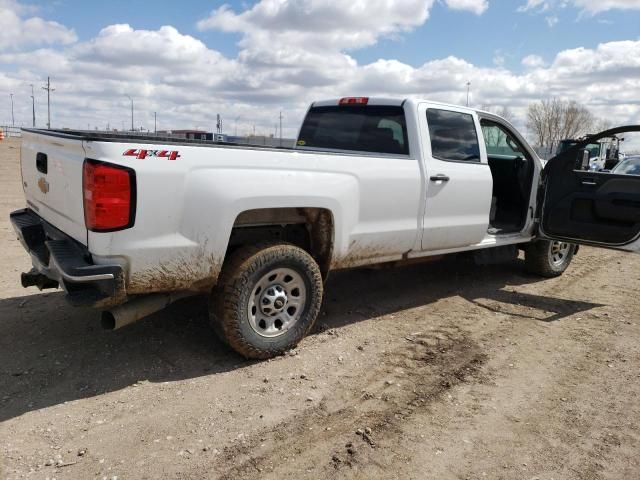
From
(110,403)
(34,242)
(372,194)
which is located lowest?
(110,403)

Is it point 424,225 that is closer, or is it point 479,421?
point 479,421

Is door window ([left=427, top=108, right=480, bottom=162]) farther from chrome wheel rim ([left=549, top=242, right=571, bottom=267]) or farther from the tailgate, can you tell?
the tailgate

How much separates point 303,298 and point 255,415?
108 centimetres

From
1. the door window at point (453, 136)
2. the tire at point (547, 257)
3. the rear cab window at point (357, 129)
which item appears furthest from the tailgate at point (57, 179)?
the tire at point (547, 257)

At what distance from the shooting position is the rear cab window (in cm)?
496

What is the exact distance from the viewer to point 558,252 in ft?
22.3

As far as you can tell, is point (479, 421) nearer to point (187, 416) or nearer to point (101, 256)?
point (187, 416)

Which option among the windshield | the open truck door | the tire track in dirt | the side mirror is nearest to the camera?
the tire track in dirt

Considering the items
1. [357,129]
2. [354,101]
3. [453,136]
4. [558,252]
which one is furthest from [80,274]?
[558,252]

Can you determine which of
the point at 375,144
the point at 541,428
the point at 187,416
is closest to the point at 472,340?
the point at 541,428

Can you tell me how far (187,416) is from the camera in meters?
3.22

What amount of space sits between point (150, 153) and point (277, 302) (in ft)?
4.70

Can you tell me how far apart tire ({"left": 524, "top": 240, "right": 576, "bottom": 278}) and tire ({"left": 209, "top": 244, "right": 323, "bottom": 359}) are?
363 centimetres

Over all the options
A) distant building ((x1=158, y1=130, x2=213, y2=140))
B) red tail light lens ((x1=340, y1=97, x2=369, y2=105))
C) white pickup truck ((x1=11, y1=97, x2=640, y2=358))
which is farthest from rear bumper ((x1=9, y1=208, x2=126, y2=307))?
red tail light lens ((x1=340, y1=97, x2=369, y2=105))
